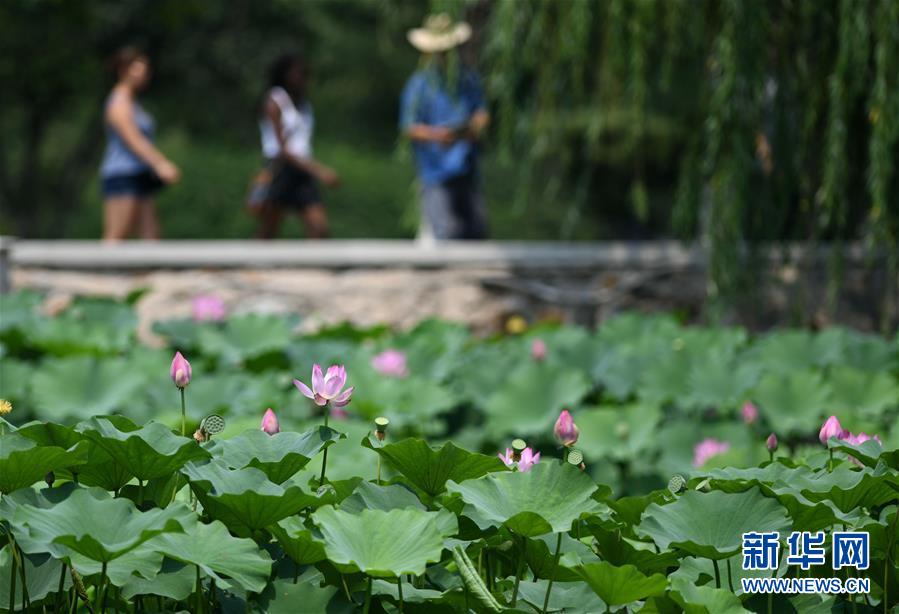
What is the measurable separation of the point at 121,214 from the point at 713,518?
6404 mm

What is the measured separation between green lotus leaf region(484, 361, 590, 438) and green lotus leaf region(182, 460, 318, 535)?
2096 mm

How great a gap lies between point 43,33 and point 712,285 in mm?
11593

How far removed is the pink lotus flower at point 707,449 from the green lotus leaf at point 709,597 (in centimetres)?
186

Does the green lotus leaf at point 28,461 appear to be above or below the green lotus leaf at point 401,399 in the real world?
above

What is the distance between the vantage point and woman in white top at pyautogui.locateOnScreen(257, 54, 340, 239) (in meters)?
7.73

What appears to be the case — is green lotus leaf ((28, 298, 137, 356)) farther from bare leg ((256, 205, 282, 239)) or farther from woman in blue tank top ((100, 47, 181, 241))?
bare leg ((256, 205, 282, 239))

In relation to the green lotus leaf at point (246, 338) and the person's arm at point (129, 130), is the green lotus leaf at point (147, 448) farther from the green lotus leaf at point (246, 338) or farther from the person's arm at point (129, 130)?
the person's arm at point (129, 130)

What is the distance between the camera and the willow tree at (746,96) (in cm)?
436

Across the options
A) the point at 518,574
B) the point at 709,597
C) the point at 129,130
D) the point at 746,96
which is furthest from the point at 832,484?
the point at 129,130

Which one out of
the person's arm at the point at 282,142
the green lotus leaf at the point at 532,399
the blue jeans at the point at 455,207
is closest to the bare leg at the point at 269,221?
the person's arm at the point at 282,142

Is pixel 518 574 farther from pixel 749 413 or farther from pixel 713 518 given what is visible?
pixel 749 413

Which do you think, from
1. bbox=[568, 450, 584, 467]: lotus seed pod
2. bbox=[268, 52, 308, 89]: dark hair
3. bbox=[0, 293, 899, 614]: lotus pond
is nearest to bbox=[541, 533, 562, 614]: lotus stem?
bbox=[0, 293, 899, 614]: lotus pond

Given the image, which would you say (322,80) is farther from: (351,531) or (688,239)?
(351,531)

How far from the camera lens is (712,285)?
4.66 metres
